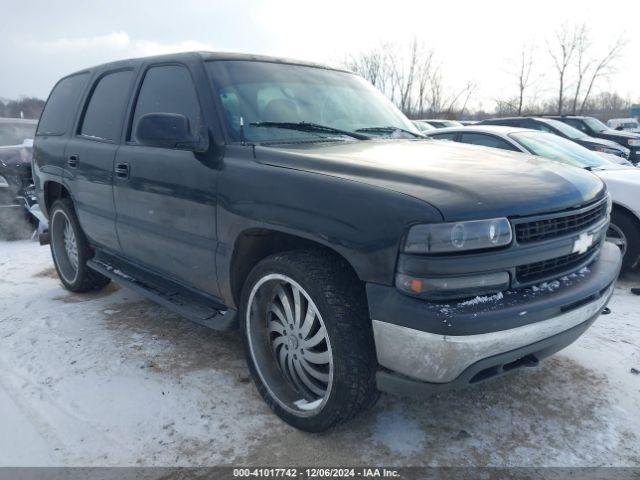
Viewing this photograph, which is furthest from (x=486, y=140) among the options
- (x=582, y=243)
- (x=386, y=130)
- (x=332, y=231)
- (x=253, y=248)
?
(x=332, y=231)

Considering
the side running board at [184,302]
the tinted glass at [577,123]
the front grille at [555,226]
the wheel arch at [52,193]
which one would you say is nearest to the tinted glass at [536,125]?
the tinted glass at [577,123]

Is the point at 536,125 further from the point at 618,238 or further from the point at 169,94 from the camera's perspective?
the point at 169,94

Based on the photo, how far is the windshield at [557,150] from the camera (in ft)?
19.4

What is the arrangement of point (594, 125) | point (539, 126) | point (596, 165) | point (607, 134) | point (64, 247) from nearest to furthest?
1. point (64, 247)
2. point (596, 165)
3. point (539, 126)
4. point (607, 134)
5. point (594, 125)

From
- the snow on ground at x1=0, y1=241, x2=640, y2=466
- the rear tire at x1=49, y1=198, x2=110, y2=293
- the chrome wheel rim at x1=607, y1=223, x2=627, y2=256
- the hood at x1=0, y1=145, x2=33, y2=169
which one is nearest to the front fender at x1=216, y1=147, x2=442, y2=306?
the snow on ground at x1=0, y1=241, x2=640, y2=466

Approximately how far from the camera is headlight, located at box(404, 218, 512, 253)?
2002mm

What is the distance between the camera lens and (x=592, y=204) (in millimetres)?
2627

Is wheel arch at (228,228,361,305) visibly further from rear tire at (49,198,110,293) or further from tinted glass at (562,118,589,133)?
tinted glass at (562,118,589,133)

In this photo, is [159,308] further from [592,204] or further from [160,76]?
[592,204]

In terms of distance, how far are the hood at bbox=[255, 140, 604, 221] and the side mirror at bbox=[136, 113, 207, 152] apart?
0.41 metres

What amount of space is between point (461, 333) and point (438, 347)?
103 millimetres

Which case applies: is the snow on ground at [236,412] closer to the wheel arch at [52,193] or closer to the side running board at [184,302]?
the side running board at [184,302]

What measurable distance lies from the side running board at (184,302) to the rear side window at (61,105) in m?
1.60

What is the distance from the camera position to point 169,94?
3373mm
